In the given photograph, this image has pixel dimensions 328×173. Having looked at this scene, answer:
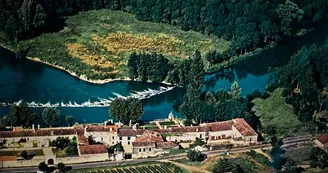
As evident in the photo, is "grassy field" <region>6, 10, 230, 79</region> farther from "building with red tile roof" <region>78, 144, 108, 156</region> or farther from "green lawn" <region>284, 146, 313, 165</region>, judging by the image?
"green lawn" <region>284, 146, 313, 165</region>

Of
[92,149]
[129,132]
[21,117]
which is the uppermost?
[21,117]

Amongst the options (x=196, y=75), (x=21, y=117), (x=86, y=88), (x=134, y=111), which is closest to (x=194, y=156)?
(x=134, y=111)

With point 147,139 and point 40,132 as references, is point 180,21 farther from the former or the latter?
point 40,132

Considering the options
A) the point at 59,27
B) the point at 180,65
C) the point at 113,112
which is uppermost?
the point at 59,27

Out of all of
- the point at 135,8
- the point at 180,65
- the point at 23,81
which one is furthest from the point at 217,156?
the point at 135,8

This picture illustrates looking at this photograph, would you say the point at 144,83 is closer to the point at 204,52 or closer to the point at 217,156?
the point at 204,52
